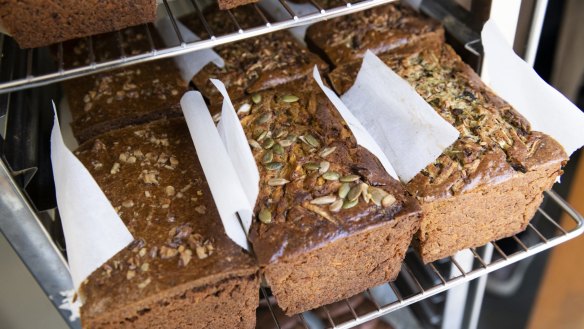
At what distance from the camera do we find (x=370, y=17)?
1655 millimetres

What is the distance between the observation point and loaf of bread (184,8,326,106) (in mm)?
1473

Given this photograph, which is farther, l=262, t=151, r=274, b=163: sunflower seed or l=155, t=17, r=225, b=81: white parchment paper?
l=155, t=17, r=225, b=81: white parchment paper

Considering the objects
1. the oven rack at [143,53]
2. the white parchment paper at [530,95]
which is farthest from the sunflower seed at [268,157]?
the white parchment paper at [530,95]

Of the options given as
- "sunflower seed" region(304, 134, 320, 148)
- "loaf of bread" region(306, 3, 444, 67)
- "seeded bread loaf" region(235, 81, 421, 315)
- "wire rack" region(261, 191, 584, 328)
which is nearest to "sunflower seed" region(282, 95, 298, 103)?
"seeded bread loaf" region(235, 81, 421, 315)

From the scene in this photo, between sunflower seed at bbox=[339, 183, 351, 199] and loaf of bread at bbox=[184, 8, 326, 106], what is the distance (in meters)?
0.41

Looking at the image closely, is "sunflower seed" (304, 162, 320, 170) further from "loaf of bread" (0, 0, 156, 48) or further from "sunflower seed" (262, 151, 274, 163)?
"loaf of bread" (0, 0, 156, 48)

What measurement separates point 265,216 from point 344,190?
18 cm

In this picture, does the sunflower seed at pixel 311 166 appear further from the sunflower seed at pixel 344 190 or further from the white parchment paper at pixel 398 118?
the white parchment paper at pixel 398 118

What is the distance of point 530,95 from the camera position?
1.36m

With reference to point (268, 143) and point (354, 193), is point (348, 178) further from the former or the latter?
point (268, 143)

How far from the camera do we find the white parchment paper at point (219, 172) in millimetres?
1104

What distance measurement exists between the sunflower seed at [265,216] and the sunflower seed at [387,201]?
0.24 m

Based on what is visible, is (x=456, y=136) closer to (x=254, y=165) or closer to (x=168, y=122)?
(x=254, y=165)

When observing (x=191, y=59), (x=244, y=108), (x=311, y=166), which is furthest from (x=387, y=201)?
(x=191, y=59)
